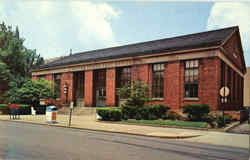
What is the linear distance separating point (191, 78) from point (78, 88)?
19.5 meters

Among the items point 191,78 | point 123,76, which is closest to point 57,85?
point 123,76

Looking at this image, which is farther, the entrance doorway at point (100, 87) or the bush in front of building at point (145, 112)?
the entrance doorway at point (100, 87)

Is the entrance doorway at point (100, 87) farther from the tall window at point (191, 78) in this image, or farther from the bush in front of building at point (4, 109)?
the tall window at point (191, 78)

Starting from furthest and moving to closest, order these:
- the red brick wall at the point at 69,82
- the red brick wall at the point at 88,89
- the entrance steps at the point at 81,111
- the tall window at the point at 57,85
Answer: the tall window at the point at 57,85, the red brick wall at the point at 69,82, the red brick wall at the point at 88,89, the entrance steps at the point at 81,111

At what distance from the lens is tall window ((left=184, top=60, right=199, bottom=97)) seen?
81.0 ft

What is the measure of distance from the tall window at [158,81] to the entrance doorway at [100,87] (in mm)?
9344

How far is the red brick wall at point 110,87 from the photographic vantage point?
31.6m

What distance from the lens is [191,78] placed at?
82.1 feet

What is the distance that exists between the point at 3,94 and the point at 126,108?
31240 mm

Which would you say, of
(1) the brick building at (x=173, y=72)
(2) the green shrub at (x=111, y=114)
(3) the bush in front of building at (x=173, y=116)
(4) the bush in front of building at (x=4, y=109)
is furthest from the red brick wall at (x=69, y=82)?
(3) the bush in front of building at (x=173, y=116)

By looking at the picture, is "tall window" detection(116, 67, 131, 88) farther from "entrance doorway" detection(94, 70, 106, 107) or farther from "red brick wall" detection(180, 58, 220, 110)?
"red brick wall" detection(180, 58, 220, 110)

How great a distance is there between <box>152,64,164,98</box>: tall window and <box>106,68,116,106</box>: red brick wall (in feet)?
20.3

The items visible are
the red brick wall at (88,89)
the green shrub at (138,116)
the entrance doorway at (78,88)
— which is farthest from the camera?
the entrance doorway at (78,88)

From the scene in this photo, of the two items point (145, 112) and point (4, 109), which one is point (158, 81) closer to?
point (145, 112)
